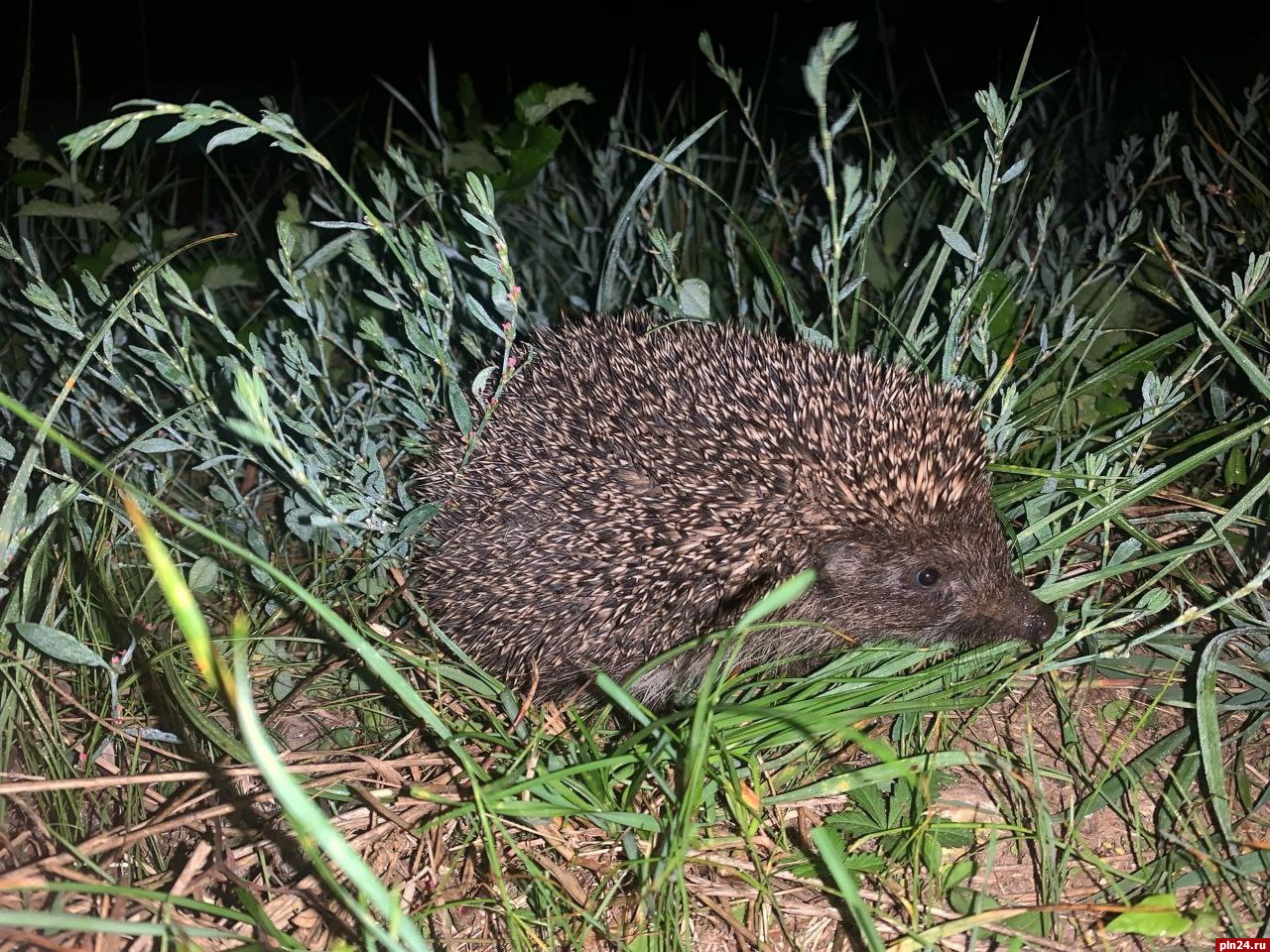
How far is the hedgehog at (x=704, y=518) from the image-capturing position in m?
3.33

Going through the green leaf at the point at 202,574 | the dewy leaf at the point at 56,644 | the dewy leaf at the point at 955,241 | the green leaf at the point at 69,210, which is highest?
the green leaf at the point at 69,210

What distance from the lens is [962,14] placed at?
23.8 feet

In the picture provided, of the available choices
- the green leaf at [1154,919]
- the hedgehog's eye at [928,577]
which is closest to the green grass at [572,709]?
the green leaf at [1154,919]

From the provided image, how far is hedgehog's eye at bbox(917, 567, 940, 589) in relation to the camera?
350 centimetres

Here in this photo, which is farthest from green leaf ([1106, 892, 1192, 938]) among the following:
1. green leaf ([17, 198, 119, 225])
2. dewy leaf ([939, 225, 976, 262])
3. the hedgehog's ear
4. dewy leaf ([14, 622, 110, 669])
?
green leaf ([17, 198, 119, 225])

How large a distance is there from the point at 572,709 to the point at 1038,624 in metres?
1.61

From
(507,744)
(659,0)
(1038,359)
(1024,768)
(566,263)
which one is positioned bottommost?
(1024,768)

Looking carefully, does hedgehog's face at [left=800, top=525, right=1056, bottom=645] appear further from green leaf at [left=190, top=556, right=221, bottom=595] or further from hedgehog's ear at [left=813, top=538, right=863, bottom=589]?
green leaf at [left=190, top=556, right=221, bottom=595]

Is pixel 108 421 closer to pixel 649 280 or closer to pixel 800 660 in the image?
pixel 649 280

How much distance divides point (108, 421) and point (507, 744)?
8.28 ft

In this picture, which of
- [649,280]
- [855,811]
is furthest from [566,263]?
[855,811]

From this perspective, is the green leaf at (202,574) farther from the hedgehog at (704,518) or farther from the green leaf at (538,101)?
the green leaf at (538,101)

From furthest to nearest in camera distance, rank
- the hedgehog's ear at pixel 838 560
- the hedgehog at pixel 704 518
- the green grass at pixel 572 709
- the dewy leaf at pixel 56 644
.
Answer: the hedgehog's ear at pixel 838 560
the hedgehog at pixel 704 518
the dewy leaf at pixel 56 644
the green grass at pixel 572 709

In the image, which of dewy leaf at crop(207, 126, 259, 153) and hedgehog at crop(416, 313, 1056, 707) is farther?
hedgehog at crop(416, 313, 1056, 707)
